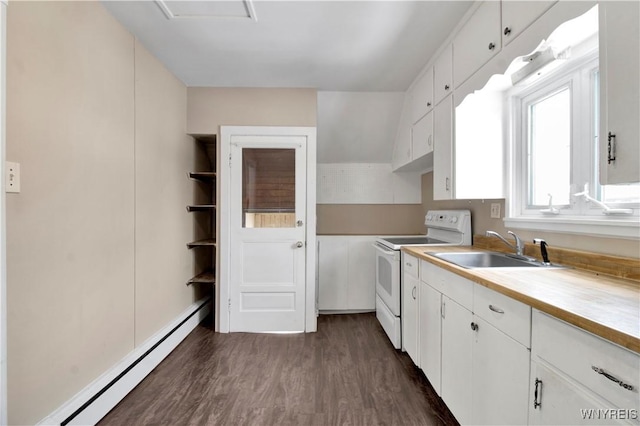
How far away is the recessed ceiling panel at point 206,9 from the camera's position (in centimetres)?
157

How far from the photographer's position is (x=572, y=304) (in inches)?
32.9

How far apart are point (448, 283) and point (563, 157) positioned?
97cm

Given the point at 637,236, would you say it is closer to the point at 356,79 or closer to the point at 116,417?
the point at 356,79

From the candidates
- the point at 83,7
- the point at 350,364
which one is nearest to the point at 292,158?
the point at 83,7

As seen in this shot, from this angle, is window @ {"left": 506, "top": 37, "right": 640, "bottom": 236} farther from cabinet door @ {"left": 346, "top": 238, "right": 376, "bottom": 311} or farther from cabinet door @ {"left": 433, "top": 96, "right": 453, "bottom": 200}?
cabinet door @ {"left": 346, "top": 238, "right": 376, "bottom": 311}

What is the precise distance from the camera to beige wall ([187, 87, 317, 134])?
8.81 ft

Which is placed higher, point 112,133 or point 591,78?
point 591,78

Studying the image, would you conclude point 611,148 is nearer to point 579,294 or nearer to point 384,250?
point 579,294

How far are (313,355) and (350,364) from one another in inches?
12.7

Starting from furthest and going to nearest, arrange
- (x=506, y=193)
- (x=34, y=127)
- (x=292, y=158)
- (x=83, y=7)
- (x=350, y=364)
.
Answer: (x=292, y=158) → (x=350, y=364) → (x=506, y=193) → (x=83, y=7) → (x=34, y=127)

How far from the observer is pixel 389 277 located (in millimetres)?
2424

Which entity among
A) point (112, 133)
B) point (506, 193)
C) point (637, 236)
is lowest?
point (637, 236)

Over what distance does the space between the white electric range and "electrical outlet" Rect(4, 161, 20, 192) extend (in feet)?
7.38

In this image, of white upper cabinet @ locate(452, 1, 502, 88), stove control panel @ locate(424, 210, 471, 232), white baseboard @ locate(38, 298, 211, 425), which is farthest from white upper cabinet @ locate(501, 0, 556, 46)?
white baseboard @ locate(38, 298, 211, 425)
